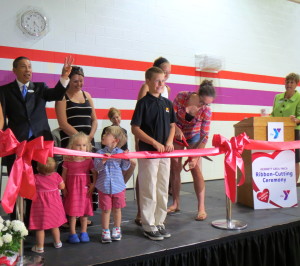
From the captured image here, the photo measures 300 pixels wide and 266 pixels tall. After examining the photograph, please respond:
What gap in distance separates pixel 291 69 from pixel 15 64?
580 cm

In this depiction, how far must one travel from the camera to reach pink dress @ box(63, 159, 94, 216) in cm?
248

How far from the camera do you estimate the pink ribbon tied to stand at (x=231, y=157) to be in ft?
9.29

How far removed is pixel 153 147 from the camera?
8.50ft

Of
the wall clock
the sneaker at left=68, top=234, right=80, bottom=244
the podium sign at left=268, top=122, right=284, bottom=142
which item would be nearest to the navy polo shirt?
the sneaker at left=68, top=234, right=80, bottom=244

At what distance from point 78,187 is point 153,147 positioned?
662mm

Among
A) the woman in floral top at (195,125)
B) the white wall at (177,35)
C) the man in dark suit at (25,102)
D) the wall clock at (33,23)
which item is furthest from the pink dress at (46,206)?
the wall clock at (33,23)

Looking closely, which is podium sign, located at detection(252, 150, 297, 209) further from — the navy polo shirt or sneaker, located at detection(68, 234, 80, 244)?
sneaker, located at detection(68, 234, 80, 244)

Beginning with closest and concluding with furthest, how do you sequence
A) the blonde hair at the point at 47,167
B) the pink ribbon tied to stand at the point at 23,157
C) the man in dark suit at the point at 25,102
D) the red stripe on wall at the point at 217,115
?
the pink ribbon tied to stand at the point at 23,157, the blonde hair at the point at 47,167, the man in dark suit at the point at 25,102, the red stripe on wall at the point at 217,115

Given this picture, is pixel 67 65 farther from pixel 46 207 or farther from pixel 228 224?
pixel 228 224

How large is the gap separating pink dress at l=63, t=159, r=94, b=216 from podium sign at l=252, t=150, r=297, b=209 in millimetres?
1850

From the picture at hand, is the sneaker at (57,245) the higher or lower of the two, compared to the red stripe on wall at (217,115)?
lower

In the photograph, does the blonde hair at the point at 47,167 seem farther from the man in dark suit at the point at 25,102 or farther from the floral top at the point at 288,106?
the floral top at the point at 288,106

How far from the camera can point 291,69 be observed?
674 centimetres

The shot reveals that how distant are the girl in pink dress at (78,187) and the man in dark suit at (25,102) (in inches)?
14.0
